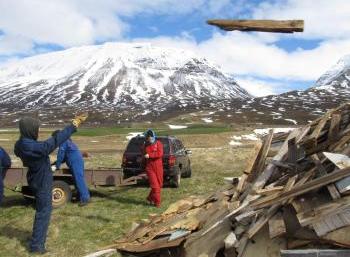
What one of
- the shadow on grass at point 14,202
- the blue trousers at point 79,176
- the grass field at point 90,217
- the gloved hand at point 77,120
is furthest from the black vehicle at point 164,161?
the gloved hand at point 77,120

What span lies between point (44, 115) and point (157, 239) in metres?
191

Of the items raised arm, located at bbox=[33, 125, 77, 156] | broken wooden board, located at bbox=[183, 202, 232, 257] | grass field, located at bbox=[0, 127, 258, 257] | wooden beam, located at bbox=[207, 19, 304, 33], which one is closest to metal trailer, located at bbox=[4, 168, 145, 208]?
grass field, located at bbox=[0, 127, 258, 257]

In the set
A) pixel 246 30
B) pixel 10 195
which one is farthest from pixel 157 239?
pixel 10 195

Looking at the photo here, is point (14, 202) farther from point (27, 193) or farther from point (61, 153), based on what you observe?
point (61, 153)

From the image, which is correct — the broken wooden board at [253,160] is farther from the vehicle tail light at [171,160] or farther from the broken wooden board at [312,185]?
the vehicle tail light at [171,160]

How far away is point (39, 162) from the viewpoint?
34.2ft

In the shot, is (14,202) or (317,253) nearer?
(317,253)

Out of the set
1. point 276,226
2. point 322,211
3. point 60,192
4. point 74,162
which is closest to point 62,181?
point 60,192

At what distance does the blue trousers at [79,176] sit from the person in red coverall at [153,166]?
1933 millimetres

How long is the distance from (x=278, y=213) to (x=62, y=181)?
27.7 ft

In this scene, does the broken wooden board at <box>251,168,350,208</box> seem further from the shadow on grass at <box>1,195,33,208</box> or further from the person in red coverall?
the shadow on grass at <box>1,195,33,208</box>

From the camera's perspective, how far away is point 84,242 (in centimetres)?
1165

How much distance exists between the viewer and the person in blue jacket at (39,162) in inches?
404

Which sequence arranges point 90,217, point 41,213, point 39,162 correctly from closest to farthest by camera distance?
point 39,162 < point 41,213 < point 90,217
